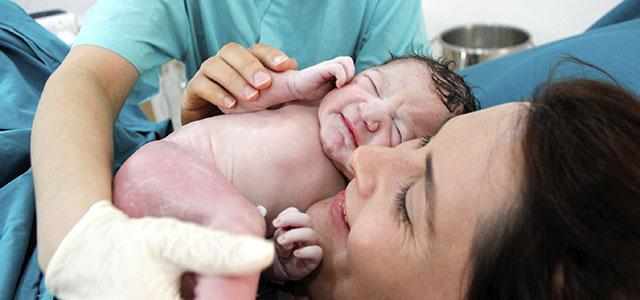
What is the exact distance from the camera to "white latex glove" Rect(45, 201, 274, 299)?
556 millimetres

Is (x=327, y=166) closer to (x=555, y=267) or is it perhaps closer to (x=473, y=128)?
(x=473, y=128)

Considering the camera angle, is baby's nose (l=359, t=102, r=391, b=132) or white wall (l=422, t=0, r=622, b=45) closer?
baby's nose (l=359, t=102, r=391, b=132)

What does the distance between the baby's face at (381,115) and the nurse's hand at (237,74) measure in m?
0.13

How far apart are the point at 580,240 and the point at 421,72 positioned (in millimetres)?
563

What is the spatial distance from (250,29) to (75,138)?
0.63 meters

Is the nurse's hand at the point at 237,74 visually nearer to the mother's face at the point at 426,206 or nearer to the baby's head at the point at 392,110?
the baby's head at the point at 392,110

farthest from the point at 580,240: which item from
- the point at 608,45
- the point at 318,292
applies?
the point at 608,45

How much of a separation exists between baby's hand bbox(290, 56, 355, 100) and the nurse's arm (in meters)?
0.36

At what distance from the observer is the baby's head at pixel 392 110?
1.09 m

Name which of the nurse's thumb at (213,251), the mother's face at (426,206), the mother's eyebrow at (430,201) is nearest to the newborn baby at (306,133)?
the mother's face at (426,206)

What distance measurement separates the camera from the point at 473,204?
0.73 m

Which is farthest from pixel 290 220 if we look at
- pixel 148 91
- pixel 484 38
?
pixel 484 38

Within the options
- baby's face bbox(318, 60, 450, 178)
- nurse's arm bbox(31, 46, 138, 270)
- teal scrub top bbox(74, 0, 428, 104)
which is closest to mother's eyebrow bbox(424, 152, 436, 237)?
baby's face bbox(318, 60, 450, 178)

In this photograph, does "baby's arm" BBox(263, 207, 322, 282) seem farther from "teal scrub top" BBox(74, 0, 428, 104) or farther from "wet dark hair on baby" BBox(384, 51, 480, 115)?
"teal scrub top" BBox(74, 0, 428, 104)
